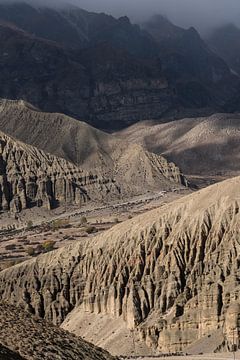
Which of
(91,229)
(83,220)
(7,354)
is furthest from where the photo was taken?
(83,220)


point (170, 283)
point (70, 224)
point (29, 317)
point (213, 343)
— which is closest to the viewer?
point (29, 317)

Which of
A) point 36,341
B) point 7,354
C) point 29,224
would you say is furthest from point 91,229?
point 7,354

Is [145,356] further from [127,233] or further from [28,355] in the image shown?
[28,355]

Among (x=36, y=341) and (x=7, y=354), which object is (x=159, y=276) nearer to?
(x=36, y=341)

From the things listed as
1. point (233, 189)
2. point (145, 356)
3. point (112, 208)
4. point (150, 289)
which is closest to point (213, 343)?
point (145, 356)

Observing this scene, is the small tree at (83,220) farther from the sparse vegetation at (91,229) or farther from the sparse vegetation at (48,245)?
the sparse vegetation at (48,245)

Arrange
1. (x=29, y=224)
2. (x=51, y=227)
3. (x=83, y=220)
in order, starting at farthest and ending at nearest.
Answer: (x=29, y=224), (x=51, y=227), (x=83, y=220)

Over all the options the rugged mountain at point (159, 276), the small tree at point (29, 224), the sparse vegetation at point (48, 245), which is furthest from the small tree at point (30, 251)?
the rugged mountain at point (159, 276)
